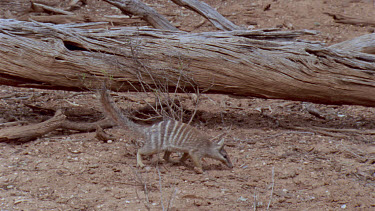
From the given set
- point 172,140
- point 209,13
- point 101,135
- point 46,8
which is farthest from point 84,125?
point 46,8

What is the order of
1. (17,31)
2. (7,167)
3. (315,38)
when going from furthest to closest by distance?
(315,38), (17,31), (7,167)

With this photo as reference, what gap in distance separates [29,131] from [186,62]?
205 centimetres

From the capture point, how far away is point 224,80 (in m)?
5.84

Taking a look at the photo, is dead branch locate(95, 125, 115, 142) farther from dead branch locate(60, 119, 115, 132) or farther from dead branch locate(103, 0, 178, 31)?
dead branch locate(103, 0, 178, 31)

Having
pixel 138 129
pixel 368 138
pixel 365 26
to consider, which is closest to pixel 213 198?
pixel 138 129

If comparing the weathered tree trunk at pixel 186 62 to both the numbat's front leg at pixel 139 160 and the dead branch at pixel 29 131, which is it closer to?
the dead branch at pixel 29 131

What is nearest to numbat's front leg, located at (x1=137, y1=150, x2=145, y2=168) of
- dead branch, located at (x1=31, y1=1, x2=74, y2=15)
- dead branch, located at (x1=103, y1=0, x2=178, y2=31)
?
dead branch, located at (x1=103, y1=0, x2=178, y2=31)

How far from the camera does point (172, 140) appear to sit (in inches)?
187

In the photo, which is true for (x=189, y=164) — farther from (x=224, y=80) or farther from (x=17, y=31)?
(x=17, y=31)

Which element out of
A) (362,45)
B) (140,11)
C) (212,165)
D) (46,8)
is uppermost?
(140,11)

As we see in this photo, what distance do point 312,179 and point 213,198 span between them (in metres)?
1.13

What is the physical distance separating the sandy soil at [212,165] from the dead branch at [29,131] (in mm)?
83

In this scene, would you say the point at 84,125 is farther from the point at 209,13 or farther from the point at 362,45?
the point at 362,45

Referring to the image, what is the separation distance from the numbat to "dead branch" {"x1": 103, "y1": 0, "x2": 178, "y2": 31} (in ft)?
9.19
